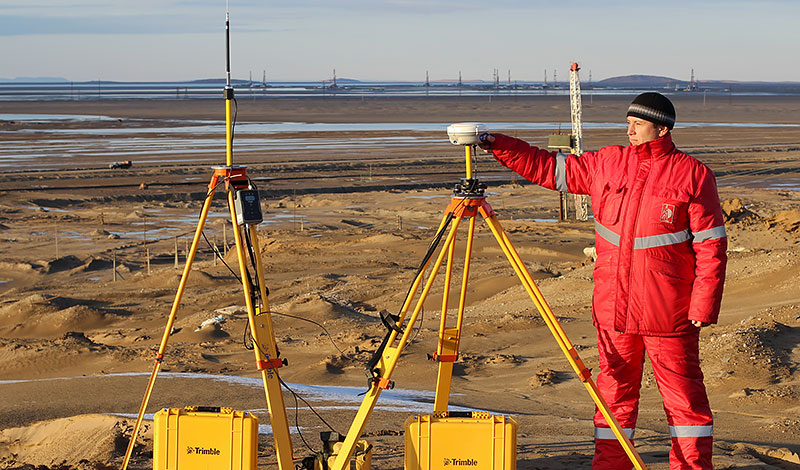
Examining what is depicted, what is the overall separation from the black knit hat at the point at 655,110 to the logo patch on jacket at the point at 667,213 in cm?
39

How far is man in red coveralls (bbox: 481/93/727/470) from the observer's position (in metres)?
4.34

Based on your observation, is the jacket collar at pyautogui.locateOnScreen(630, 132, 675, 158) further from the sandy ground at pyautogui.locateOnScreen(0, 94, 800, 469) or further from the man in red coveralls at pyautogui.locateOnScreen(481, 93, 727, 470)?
the sandy ground at pyautogui.locateOnScreen(0, 94, 800, 469)

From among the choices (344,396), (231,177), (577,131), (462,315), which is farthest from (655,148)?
(577,131)

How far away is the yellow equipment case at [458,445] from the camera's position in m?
4.32

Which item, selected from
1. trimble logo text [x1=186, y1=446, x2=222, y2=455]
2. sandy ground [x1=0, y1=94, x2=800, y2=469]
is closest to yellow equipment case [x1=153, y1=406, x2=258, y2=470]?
trimble logo text [x1=186, y1=446, x2=222, y2=455]

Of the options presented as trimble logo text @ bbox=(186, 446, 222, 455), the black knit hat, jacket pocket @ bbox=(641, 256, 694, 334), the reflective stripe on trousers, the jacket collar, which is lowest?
trimble logo text @ bbox=(186, 446, 222, 455)

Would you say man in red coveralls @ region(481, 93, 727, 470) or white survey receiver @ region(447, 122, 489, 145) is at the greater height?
white survey receiver @ region(447, 122, 489, 145)

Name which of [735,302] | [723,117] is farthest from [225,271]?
[723,117]

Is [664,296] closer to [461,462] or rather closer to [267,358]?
[461,462]

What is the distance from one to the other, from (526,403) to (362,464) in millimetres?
3467

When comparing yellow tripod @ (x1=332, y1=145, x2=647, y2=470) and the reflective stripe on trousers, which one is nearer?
yellow tripod @ (x1=332, y1=145, x2=647, y2=470)

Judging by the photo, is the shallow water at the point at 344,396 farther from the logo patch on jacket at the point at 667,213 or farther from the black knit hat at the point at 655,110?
the black knit hat at the point at 655,110

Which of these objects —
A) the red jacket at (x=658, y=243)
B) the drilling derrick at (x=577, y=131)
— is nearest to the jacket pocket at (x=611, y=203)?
the red jacket at (x=658, y=243)

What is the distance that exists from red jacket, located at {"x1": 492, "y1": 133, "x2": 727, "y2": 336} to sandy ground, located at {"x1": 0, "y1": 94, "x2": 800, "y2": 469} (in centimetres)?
122
